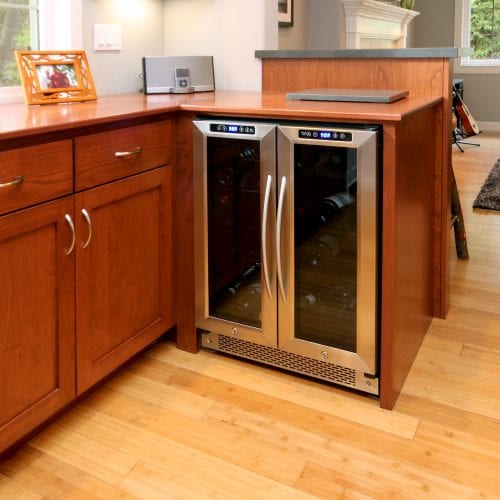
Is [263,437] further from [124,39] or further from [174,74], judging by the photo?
[124,39]

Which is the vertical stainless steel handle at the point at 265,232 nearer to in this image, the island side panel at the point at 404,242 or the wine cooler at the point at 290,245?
the wine cooler at the point at 290,245

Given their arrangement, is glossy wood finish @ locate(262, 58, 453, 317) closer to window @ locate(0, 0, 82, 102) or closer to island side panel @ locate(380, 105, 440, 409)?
island side panel @ locate(380, 105, 440, 409)

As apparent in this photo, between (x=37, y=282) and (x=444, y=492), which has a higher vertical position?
Answer: (x=37, y=282)

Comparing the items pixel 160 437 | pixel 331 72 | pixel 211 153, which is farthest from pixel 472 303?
pixel 160 437

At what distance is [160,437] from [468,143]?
630 cm

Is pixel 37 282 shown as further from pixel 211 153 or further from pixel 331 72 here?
pixel 331 72

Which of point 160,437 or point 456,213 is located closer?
point 160,437

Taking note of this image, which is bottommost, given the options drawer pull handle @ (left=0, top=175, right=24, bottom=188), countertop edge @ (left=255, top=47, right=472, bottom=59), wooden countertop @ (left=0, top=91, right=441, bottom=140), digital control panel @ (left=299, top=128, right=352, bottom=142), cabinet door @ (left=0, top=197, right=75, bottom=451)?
cabinet door @ (left=0, top=197, right=75, bottom=451)

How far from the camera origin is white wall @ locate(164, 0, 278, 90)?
8.15 feet

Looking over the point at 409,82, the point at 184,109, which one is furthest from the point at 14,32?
the point at 409,82

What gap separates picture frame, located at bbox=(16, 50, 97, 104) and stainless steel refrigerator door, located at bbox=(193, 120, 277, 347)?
488 millimetres

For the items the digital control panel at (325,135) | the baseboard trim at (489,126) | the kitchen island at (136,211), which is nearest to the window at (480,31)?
the baseboard trim at (489,126)

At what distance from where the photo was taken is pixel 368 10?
16.6 feet

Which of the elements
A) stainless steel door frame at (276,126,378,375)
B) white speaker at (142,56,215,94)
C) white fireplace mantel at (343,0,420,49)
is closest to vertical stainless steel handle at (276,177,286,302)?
stainless steel door frame at (276,126,378,375)
